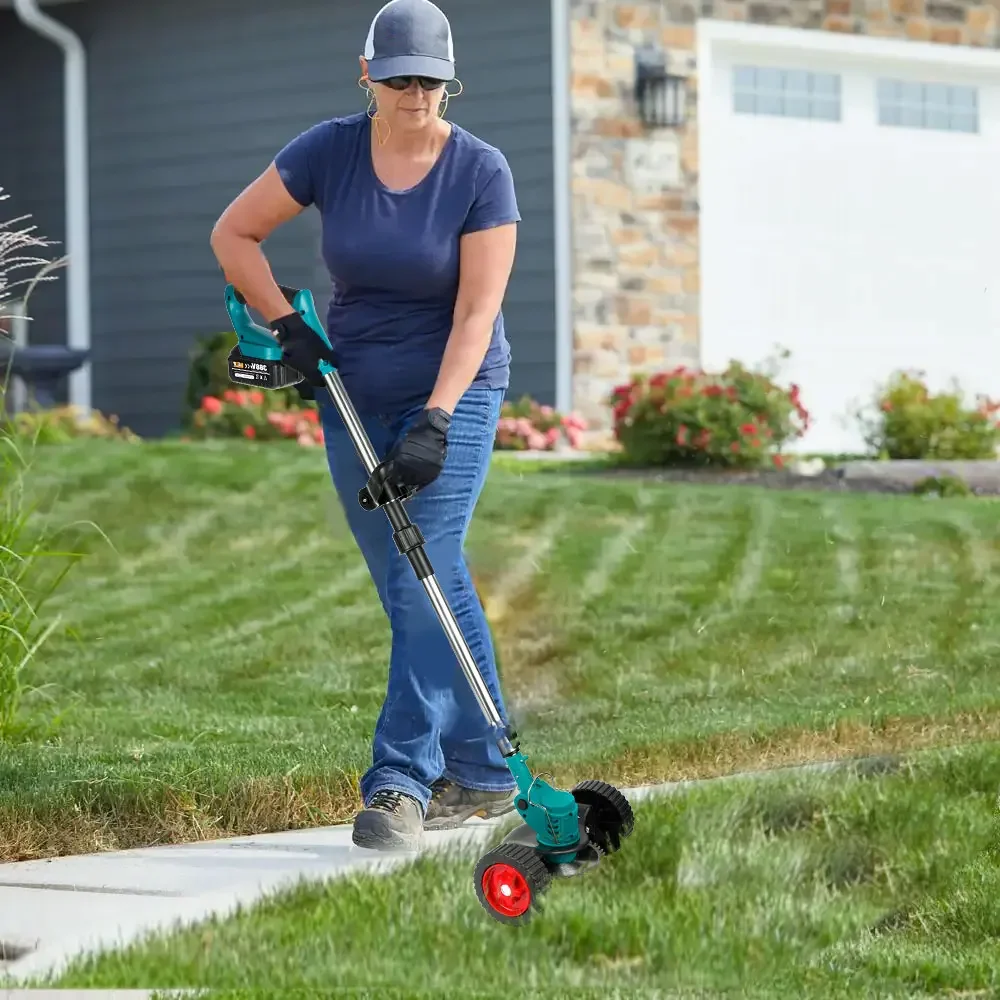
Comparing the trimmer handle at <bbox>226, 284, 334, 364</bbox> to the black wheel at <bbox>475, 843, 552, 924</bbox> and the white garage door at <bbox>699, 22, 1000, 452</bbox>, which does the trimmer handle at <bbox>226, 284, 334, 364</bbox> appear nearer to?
the black wheel at <bbox>475, 843, 552, 924</bbox>

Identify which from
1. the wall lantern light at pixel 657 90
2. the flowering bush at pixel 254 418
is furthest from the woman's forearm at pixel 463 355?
the wall lantern light at pixel 657 90

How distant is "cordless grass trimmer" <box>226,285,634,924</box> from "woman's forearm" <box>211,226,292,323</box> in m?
0.03

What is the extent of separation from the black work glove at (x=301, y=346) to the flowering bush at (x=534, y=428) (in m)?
7.68

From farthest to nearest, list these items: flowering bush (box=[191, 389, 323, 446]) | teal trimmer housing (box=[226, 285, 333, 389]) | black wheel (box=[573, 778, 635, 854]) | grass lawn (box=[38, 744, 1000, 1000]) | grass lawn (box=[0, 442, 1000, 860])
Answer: flowering bush (box=[191, 389, 323, 446]) → grass lawn (box=[0, 442, 1000, 860]) → teal trimmer housing (box=[226, 285, 333, 389]) → black wheel (box=[573, 778, 635, 854]) → grass lawn (box=[38, 744, 1000, 1000])

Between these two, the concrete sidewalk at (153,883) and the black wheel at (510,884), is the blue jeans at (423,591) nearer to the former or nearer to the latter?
the concrete sidewalk at (153,883)

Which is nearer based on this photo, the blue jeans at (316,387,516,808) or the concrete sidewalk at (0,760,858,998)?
the concrete sidewalk at (0,760,858,998)

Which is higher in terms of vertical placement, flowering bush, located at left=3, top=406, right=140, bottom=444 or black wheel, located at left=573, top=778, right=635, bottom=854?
flowering bush, located at left=3, top=406, right=140, bottom=444

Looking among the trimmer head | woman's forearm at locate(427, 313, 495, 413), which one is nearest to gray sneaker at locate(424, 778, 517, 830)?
the trimmer head

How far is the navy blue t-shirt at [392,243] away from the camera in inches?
160

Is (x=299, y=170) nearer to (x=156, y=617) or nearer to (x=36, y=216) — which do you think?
(x=156, y=617)

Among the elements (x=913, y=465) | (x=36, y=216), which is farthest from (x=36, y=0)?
(x=913, y=465)

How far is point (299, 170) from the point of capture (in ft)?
13.8

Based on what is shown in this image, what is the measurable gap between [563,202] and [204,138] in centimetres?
284

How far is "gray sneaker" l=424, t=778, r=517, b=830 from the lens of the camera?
4.31 metres
